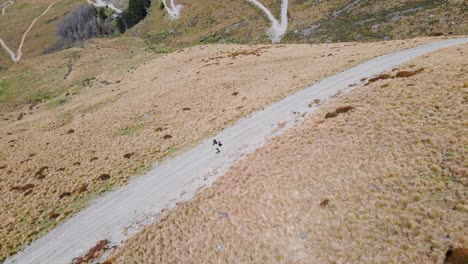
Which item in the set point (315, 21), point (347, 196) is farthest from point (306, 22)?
point (347, 196)

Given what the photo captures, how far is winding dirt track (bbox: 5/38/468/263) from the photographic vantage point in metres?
23.0

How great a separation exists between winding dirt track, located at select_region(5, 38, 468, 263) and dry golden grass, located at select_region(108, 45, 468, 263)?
1.85 m

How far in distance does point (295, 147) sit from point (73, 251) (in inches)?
737

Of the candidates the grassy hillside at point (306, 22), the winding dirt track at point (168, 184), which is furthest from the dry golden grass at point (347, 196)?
the grassy hillside at point (306, 22)

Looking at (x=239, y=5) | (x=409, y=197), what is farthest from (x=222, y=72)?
(x=239, y=5)

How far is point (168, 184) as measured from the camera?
27234 millimetres

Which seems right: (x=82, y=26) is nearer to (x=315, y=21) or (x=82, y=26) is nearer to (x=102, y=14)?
(x=102, y=14)

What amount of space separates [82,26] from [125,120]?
128 metres

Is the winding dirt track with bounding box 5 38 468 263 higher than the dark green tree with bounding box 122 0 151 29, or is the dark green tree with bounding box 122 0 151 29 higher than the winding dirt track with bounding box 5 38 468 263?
the dark green tree with bounding box 122 0 151 29

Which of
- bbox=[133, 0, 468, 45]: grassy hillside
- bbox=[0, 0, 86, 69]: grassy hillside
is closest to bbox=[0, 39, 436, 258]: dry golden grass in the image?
bbox=[133, 0, 468, 45]: grassy hillside

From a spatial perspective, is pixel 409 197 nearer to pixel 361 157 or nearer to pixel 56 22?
pixel 361 157

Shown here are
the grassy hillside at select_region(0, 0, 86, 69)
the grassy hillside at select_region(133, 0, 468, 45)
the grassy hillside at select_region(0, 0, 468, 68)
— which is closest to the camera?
the grassy hillside at select_region(133, 0, 468, 45)

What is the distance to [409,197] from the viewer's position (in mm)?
17547

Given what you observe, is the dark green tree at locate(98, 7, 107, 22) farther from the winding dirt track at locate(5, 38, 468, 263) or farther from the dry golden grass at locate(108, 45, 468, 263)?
the dry golden grass at locate(108, 45, 468, 263)
